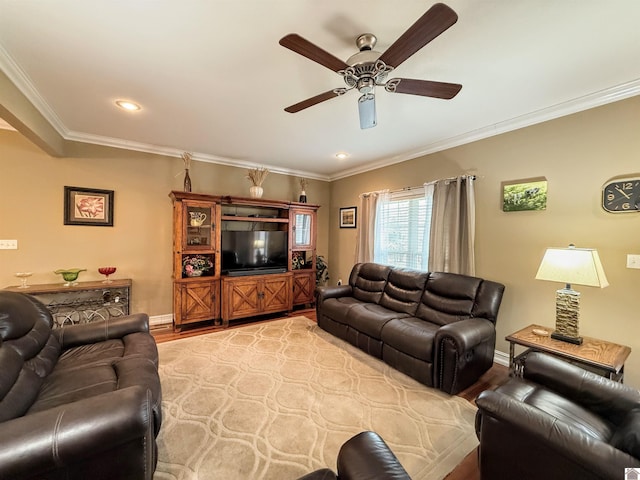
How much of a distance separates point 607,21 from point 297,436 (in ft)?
10.6

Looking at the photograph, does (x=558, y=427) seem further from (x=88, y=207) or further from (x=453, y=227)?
(x=88, y=207)

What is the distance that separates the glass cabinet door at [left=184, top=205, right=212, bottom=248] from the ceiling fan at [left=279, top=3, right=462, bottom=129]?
8.38 ft

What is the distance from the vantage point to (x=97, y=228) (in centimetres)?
360

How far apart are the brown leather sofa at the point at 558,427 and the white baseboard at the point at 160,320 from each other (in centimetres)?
411

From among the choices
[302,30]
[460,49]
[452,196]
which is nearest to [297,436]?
[302,30]

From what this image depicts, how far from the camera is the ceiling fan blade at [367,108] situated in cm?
186

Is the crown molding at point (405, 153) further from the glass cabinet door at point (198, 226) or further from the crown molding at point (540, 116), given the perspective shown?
the glass cabinet door at point (198, 226)

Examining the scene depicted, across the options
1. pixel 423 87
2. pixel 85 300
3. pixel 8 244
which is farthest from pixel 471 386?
pixel 8 244

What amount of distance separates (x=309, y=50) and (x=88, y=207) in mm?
3748

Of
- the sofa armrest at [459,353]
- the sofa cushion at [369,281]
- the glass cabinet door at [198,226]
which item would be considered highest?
the glass cabinet door at [198,226]

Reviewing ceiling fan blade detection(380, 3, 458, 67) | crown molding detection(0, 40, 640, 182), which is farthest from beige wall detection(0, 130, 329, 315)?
ceiling fan blade detection(380, 3, 458, 67)

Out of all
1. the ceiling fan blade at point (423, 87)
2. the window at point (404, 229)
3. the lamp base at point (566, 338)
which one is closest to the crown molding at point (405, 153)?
the window at point (404, 229)

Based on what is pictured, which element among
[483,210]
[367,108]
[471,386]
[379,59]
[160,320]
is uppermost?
[379,59]

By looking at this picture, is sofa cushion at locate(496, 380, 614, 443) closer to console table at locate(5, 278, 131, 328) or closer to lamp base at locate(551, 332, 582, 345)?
lamp base at locate(551, 332, 582, 345)
